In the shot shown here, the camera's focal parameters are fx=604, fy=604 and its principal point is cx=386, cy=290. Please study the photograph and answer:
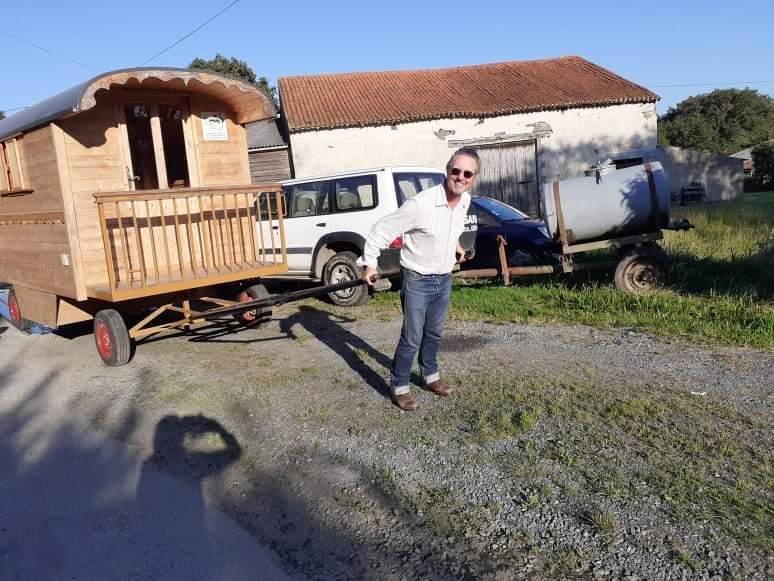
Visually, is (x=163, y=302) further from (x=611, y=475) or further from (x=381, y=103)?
(x=381, y=103)

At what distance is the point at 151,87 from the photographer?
6.49 metres

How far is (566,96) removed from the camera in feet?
63.8

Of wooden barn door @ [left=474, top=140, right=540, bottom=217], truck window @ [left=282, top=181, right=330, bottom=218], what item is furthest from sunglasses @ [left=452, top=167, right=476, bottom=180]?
wooden barn door @ [left=474, top=140, right=540, bottom=217]

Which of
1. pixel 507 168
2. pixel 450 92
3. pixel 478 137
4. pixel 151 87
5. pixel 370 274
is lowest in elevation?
pixel 370 274

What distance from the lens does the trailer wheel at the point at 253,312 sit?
751cm

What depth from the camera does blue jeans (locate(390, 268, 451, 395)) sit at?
14.5ft

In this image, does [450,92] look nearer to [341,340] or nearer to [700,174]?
[700,174]

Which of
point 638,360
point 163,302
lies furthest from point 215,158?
point 638,360

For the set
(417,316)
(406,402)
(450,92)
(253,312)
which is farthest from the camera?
(450,92)

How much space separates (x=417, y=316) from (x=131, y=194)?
310 cm

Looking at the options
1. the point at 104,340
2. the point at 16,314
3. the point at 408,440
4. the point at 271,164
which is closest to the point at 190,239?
the point at 104,340

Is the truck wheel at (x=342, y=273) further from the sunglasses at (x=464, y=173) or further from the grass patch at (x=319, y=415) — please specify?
the sunglasses at (x=464, y=173)

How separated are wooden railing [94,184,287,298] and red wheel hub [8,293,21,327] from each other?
2.51 metres

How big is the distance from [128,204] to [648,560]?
596 cm
